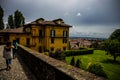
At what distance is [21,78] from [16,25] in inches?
1940

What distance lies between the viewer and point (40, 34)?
47156 mm

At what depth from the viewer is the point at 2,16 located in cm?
4566

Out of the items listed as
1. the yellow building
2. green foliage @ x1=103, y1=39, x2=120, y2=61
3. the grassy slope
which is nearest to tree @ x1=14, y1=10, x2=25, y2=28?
the yellow building

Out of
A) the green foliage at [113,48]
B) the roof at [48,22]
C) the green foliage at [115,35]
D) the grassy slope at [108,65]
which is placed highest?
the roof at [48,22]

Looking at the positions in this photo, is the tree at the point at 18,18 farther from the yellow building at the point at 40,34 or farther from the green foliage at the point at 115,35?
the green foliage at the point at 115,35

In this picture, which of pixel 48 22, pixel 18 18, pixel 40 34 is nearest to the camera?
pixel 40 34

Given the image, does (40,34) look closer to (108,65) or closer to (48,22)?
(48,22)

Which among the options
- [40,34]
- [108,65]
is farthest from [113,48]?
[40,34]

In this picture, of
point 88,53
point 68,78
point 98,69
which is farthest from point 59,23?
point 68,78

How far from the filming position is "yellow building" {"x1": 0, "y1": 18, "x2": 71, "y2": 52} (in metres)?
44.2

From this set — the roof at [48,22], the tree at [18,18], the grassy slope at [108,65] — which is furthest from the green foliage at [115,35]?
the tree at [18,18]

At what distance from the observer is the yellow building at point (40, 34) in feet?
145

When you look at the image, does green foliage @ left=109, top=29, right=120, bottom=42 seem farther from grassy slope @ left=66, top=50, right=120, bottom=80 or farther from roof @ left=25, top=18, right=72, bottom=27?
roof @ left=25, top=18, right=72, bottom=27

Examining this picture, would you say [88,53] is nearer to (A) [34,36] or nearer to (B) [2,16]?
(A) [34,36]
